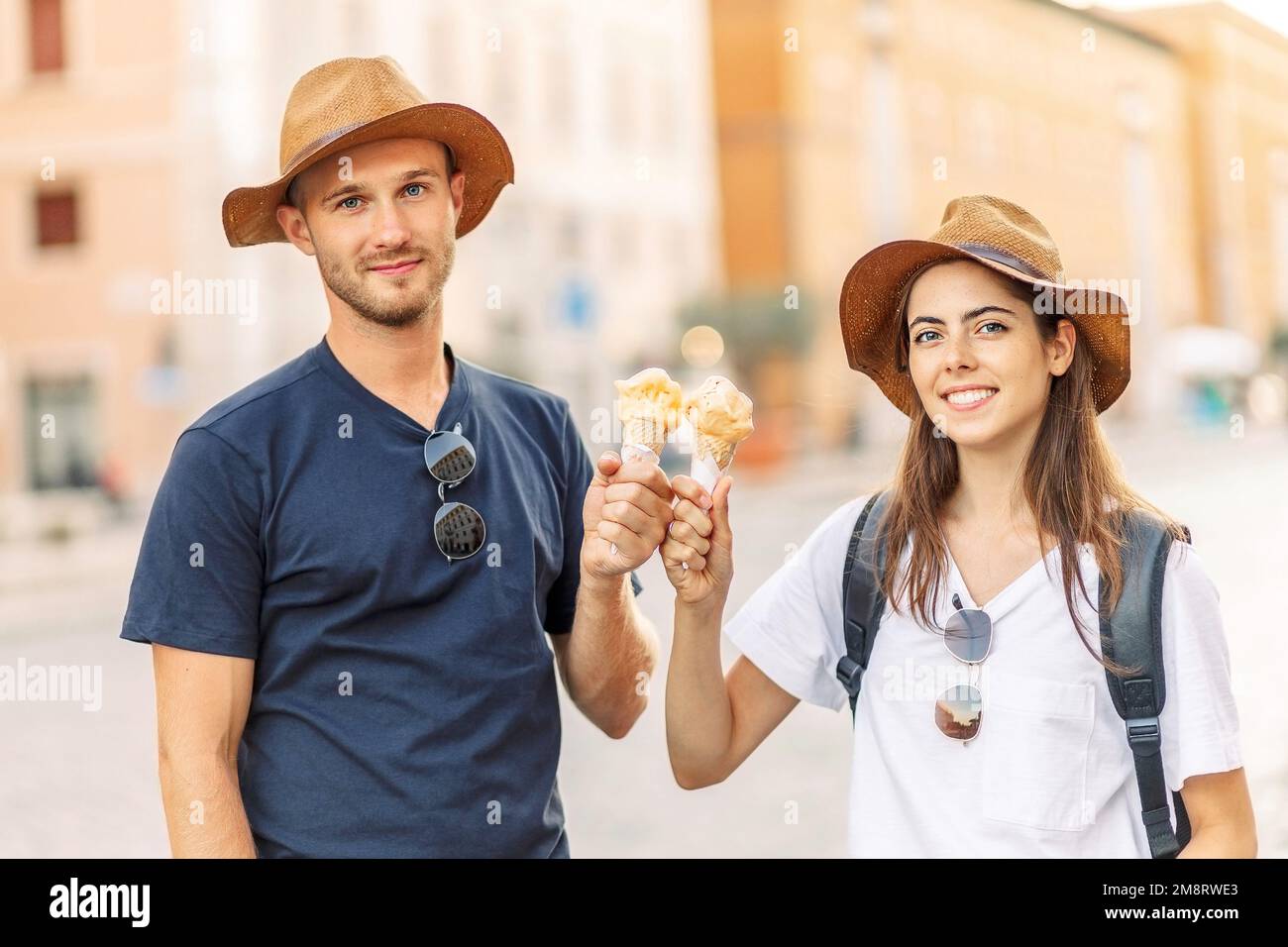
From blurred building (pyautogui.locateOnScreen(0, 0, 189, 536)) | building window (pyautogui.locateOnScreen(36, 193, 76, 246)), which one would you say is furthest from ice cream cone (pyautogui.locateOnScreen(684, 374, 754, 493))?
building window (pyautogui.locateOnScreen(36, 193, 76, 246))

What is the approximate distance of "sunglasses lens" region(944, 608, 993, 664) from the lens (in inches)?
95.7

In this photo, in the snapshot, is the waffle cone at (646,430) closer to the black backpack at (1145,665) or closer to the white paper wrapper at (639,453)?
the white paper wrapper at (639,453)

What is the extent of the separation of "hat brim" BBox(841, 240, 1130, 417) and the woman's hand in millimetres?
464

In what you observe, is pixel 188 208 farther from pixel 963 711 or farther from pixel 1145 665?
pixel 1145 665

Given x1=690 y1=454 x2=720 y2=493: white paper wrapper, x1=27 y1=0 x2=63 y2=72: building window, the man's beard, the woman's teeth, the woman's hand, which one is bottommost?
the woman's hand

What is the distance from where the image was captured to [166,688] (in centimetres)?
247

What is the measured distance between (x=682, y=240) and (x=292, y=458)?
36.3 meters

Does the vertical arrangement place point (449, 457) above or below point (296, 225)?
below

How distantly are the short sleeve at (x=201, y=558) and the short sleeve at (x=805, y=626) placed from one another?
2.84 ft

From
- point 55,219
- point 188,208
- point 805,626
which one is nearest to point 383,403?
point 805,626

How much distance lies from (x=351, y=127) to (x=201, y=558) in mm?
802

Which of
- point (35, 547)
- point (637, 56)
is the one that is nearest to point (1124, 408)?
point (637, 56)

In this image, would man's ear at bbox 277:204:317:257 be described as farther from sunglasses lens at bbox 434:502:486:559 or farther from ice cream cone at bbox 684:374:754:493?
ice cream cone at bbox 684:374:754:493

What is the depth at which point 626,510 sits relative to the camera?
2.43 m
